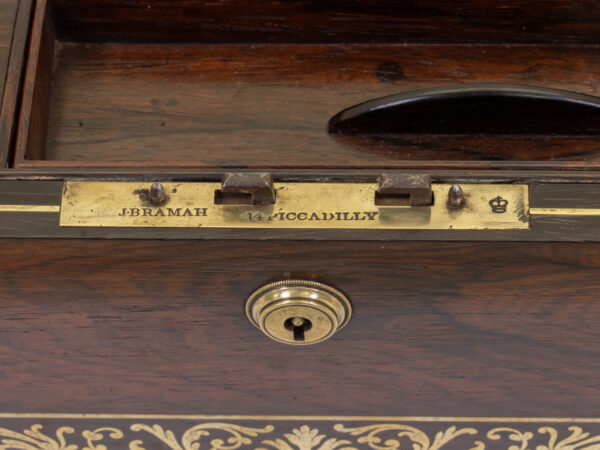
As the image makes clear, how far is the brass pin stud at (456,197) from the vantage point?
33.0 inches

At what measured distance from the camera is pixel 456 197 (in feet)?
2.76

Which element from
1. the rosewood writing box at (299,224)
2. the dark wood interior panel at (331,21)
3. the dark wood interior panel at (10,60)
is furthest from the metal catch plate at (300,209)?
the dark wood interior panel at (331,21)

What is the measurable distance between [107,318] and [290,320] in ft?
0.70

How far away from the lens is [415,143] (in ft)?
3.58

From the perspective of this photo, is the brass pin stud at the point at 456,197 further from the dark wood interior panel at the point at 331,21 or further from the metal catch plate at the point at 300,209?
the dark wood interior panel at the point at 331,21

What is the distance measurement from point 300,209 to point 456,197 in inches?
6.4

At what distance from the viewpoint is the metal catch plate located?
0.85m

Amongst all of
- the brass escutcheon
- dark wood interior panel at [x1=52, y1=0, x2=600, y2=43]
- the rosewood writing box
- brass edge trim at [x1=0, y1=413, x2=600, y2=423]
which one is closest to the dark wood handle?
the rosewood writing box

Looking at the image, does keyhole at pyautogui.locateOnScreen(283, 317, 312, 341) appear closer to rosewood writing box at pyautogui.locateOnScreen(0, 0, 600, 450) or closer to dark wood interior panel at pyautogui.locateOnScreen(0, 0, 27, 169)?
rosewood writing box at pyautogui.locateOnScreen(0, 0, 600, 450)

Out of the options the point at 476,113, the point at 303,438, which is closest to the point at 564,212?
the point at 476,113

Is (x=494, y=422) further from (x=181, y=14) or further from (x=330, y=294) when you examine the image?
(x=181, y=14)

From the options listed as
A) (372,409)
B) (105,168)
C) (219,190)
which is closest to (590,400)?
(372,409)

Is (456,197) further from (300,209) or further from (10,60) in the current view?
(10,60)

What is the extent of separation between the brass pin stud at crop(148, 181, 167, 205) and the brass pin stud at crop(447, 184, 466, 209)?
299 mm
